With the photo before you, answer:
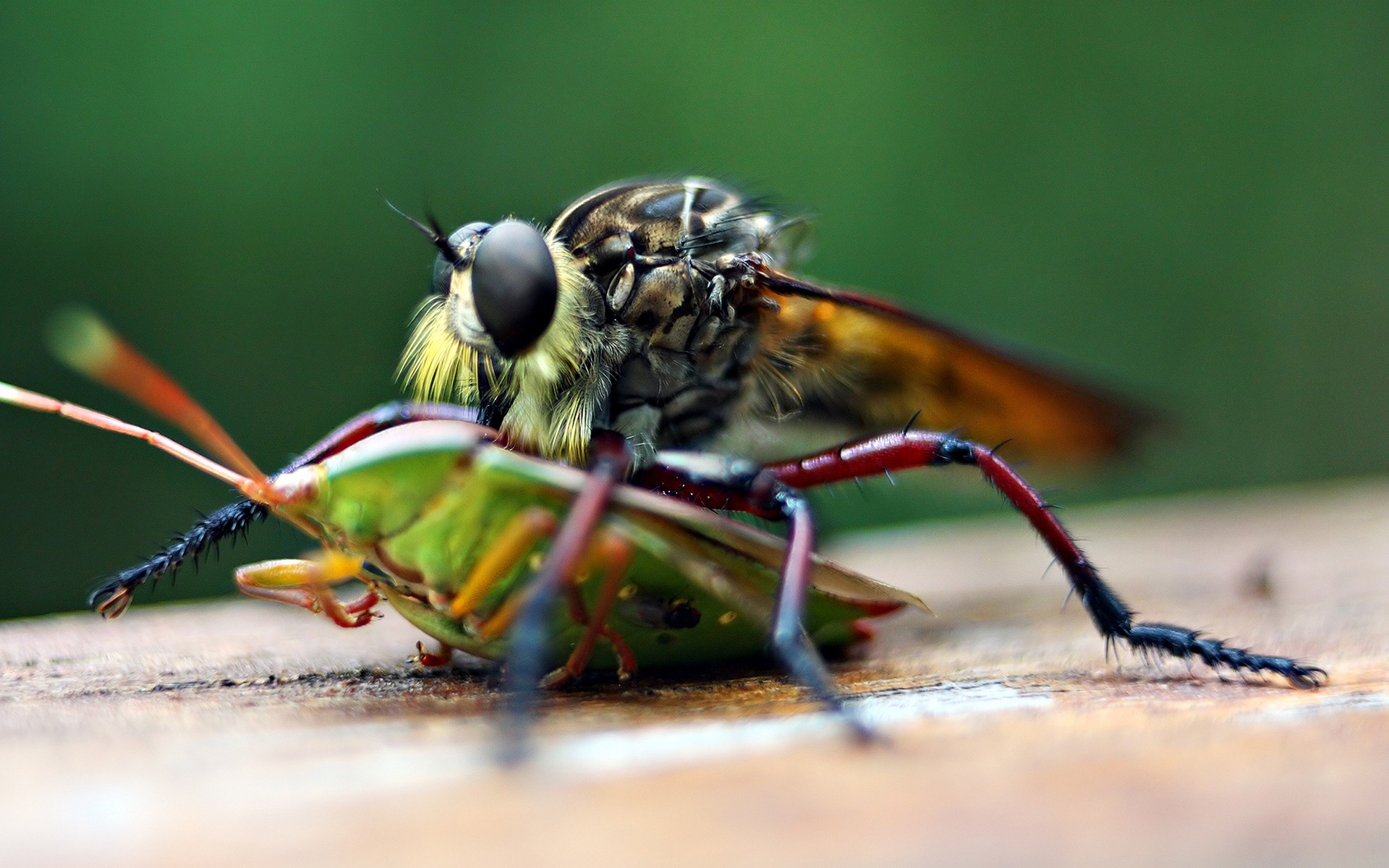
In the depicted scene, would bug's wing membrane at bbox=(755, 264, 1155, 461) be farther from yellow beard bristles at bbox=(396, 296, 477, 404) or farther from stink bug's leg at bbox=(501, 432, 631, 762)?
stink bug's leg at bbox=(501, 432, 631, 762)

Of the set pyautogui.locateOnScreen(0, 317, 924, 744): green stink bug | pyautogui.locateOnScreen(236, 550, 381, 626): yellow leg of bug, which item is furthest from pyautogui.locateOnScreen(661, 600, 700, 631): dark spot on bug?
pyautogui.locateOnScreen(236, 550, 381, 626): yellow leg of bug

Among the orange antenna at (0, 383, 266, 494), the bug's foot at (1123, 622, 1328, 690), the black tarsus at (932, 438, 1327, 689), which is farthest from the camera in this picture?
the black tarsus at (932, 438, 1327, 689)

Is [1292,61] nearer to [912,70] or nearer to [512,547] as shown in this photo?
[912,70]

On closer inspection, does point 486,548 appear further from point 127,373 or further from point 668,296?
point 668,296

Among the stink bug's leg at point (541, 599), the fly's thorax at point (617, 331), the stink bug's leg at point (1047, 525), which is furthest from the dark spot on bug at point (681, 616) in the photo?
the fly's thorax at point (617, 331)

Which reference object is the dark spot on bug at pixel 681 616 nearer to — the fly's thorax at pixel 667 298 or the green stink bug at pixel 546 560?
the green stink bug at pixel 546 560

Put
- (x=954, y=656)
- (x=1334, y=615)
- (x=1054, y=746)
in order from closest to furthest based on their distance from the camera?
1. (x=1054, y=746)
2. (x=954, y=656)
3. (x=1334, y=615)

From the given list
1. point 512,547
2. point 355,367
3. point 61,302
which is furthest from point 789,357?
point 61,302
